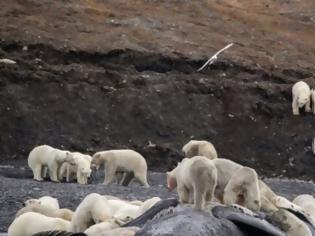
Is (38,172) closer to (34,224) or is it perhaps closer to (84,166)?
(84,166)

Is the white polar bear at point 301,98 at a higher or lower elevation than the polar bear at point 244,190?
higher

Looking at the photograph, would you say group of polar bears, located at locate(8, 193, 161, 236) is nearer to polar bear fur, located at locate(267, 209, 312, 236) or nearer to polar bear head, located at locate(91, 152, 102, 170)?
polar bear fur, located at locate(267, 209, 312, 236)

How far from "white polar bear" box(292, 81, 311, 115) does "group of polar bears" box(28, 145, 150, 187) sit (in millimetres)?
8983

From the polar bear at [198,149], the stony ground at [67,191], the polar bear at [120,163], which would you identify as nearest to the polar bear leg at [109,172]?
the polar bear at [120,163]

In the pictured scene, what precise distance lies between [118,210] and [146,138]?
50.2ft

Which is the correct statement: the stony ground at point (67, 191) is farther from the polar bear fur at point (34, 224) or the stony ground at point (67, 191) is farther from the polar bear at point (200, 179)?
the polar bear at point (200, 179)

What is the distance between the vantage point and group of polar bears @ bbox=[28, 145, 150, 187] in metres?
20.5

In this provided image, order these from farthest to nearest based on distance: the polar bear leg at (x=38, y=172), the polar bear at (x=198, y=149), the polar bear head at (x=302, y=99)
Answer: the polar bear head at (x=302, y=99), the polar bear leg at (x=38, y=172), the polar bear at (x=198, y=149)

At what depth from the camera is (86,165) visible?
21047mm

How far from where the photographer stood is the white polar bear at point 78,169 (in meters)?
21.0

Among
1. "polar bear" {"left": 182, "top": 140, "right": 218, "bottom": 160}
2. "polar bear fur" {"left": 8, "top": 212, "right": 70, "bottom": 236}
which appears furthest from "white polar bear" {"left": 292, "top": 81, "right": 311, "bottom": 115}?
"polar bear fur" {"left": 8, "top": 212, "right": 70, "bottom": 236}

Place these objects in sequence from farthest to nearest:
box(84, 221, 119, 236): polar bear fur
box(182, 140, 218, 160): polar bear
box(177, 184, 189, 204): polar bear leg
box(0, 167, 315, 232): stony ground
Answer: box(182, 140, 218, 160): polar bear < box(0, 167, 315, 232): stony ground < box(177, 184, 189, 204): polar bear leg < box(84, 221, 119, 236): polar bear fur

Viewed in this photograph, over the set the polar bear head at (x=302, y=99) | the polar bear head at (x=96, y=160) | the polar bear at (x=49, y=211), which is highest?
the polar bear head at (x=302, y=99)

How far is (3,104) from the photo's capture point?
27219mm
